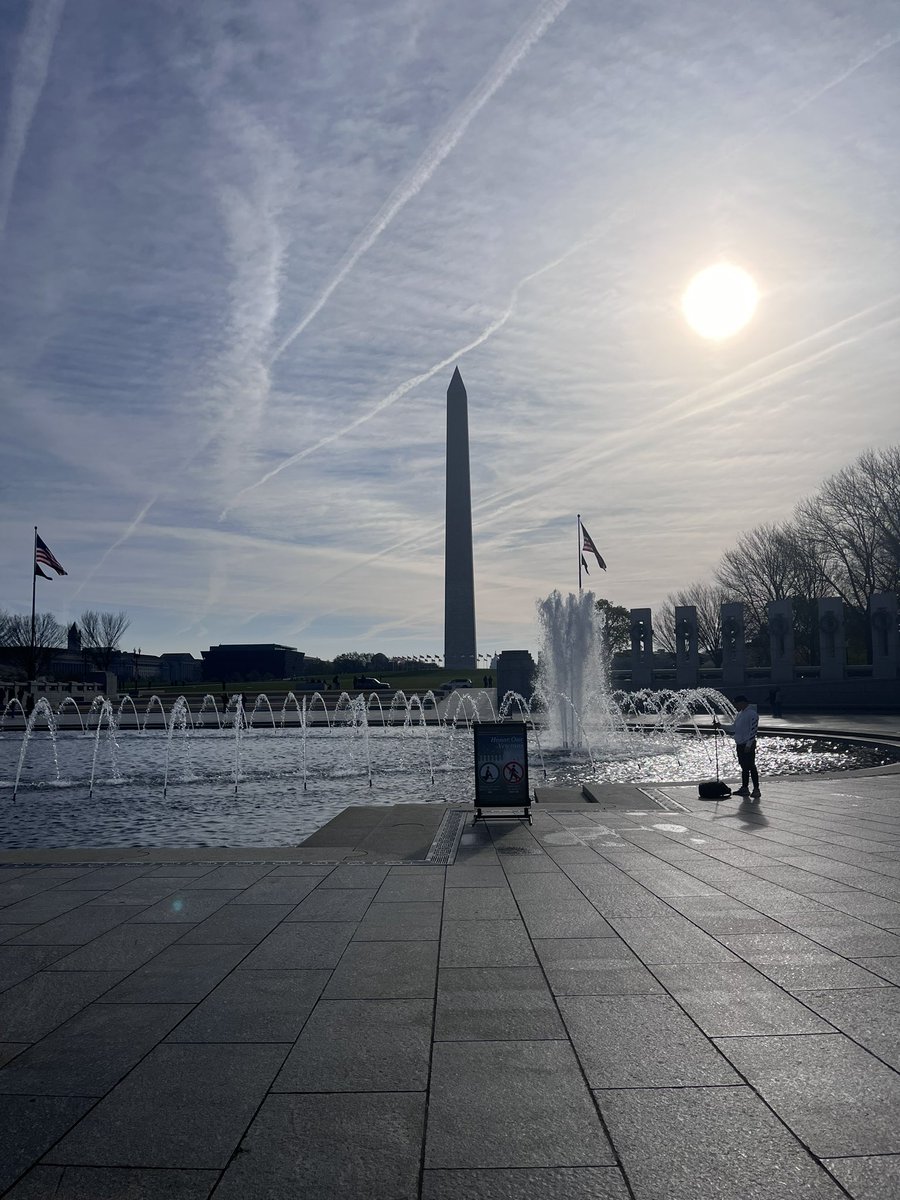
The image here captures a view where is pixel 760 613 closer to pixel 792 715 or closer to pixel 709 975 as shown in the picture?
pixel 792 715

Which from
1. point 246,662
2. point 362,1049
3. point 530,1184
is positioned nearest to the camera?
point 530,1184

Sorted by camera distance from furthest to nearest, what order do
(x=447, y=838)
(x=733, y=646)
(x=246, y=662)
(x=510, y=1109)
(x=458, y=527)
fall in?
1. (x=246, y=662)
2. (x=458, y=527)
3. (x=733, y=646)
4. (x=447, y=838)
5. (x=510, y=1109)

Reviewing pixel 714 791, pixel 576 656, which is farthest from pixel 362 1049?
pixel 576 656

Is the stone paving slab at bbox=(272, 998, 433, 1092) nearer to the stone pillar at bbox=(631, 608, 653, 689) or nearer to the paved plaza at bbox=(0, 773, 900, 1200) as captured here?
the paved plaza at bbox=(0, 773, 900, 1200)

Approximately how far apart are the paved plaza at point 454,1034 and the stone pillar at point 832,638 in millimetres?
40384

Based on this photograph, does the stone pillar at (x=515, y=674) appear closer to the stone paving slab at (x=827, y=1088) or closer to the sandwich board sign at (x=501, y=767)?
the sandwich board sign at (x=501, y=767)

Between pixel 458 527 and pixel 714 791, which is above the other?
pixel 458 527

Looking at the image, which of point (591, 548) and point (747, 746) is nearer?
point (747, 746)

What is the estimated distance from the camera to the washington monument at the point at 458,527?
61719 mm

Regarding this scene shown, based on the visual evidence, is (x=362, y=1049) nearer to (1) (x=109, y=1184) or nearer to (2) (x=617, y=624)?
(1) (x=109, y=1184)

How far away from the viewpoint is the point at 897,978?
558 centimetres

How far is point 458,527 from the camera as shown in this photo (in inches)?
2459

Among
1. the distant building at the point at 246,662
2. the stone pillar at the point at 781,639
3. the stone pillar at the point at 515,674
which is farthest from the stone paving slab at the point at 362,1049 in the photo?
the distant building at the point at 246,662

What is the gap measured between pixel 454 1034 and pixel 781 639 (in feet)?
153
